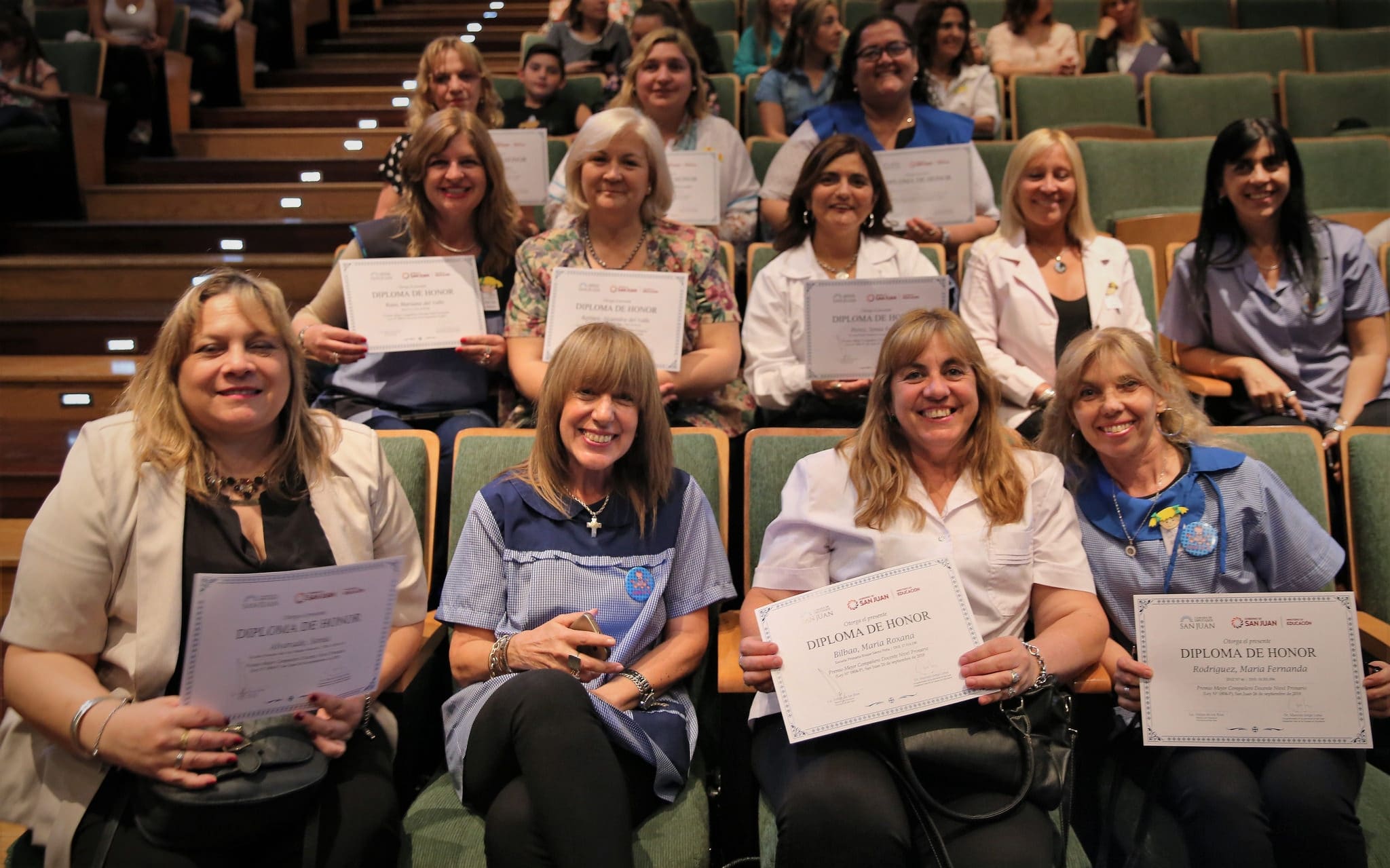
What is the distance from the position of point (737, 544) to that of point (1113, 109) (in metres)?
3.38

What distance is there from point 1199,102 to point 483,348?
3886 millimetres

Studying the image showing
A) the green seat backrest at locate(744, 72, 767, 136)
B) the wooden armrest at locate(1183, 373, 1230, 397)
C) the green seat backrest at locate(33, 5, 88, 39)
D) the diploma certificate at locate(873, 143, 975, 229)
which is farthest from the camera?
the green seat backrest at locate(33, 5, 88, 39)

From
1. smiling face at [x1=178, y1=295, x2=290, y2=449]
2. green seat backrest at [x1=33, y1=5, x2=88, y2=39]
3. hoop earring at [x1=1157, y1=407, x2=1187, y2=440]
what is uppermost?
green seat backrest at [x1=33, y1=5, x2=88, y2=39]

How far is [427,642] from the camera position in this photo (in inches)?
74.0

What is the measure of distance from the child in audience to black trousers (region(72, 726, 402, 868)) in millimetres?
3158

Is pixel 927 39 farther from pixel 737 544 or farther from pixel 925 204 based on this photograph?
pixel 737 544

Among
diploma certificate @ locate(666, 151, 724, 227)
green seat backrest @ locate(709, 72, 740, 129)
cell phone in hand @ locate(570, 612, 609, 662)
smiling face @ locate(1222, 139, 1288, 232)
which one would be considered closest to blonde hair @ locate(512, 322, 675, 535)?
cell phone in hand @ locate(570, 612, 609, 662)

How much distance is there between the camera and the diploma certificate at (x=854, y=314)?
7.85 ft

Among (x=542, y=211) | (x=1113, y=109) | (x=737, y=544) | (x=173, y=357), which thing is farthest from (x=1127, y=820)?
(x=1113, y=109)

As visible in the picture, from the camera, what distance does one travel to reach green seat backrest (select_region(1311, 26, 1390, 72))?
5695mm

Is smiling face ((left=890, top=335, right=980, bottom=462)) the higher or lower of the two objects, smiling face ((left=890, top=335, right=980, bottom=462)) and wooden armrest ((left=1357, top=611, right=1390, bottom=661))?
the higher

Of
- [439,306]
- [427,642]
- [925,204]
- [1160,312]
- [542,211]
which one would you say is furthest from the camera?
[542,211]

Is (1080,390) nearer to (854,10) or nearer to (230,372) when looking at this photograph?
(230,372)

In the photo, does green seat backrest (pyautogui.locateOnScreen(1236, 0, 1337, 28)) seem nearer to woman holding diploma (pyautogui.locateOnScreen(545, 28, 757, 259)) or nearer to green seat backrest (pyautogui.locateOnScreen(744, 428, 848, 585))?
woman holding diploma (pyautogui.locateOnScreen(545, 28, 757, 259))
